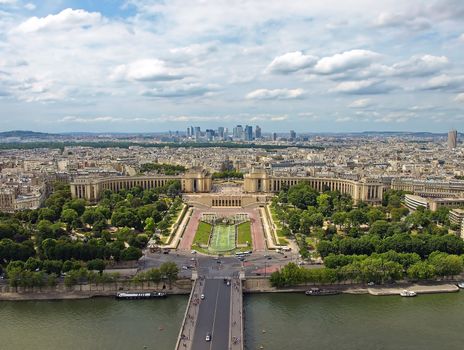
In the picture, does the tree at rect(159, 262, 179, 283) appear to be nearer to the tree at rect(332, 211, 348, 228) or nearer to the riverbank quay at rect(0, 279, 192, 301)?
the riverbank quay at rect(0, 279, 192, 301)

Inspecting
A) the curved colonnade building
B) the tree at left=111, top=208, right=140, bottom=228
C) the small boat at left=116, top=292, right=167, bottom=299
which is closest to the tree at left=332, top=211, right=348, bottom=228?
the curved colonnade building

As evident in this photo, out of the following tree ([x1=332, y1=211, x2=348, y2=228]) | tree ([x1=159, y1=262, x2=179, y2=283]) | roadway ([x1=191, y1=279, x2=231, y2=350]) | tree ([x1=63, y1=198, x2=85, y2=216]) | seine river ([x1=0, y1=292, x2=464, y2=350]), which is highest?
tree ([x1=63, y1=198, x2=85, y2=216])

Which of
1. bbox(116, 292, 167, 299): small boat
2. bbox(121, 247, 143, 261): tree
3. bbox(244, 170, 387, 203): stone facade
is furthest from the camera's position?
bbox(244, 170, 387, 203): stone facade

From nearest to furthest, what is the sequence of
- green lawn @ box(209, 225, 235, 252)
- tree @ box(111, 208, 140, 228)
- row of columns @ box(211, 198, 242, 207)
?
green lawn @ box(209, 225, 235, 252)
tree @ box(111, 208, 140, 228)
row of columns @ box(211, 198, 242, 207)

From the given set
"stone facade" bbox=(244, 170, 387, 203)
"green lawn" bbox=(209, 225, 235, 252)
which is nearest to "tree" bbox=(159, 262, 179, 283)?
"green lawn" bbox=(209, 225, 235, 252)

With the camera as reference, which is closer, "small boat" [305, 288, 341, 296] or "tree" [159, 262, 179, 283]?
"small boat" [305, 288, 341, 296]

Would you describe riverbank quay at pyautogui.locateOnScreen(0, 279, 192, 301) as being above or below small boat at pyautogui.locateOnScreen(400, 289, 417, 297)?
above

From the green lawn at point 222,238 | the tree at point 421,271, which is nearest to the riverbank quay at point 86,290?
the green lawn at point 222,238
